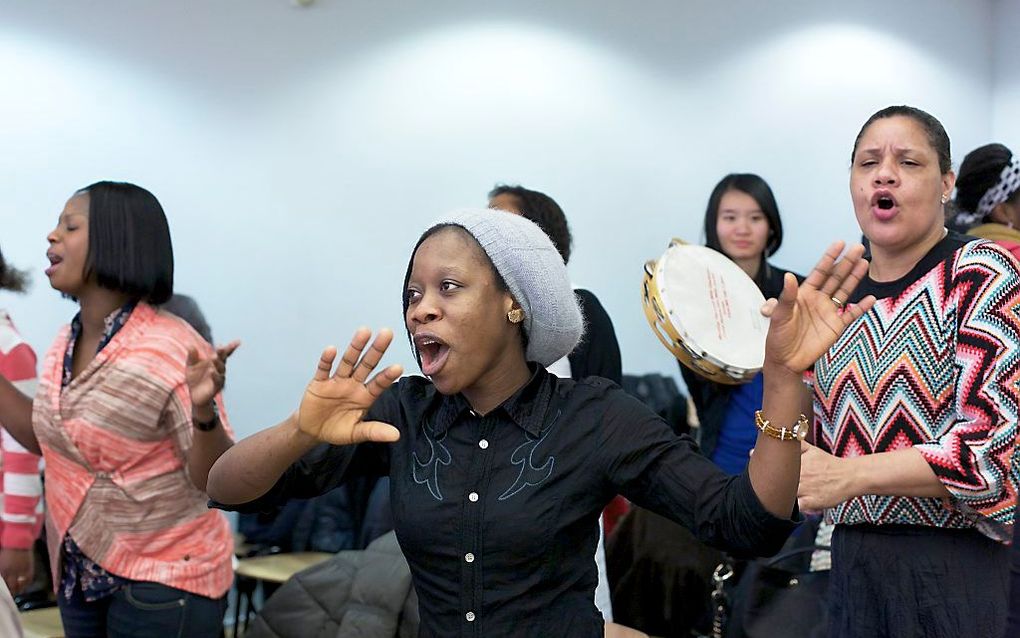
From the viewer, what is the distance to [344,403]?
1.70 meters

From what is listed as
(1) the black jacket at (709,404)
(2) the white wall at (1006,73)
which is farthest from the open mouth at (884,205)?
(2) the white wall at (1006,73)

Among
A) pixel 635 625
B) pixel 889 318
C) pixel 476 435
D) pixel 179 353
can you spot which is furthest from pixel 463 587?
pixel 635 625

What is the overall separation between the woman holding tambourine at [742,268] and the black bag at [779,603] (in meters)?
0.78

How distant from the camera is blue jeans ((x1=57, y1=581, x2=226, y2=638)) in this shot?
2.68m

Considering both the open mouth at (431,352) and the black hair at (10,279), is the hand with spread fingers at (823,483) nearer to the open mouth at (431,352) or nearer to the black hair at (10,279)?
the open mouth at (431,352)

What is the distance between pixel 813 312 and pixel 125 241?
6.42 feet

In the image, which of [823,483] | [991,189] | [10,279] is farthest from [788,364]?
[10,279]

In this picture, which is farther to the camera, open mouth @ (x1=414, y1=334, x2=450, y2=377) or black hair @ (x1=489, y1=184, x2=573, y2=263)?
black hair @ (x1=489, y1=184, x2=573, y2=263)

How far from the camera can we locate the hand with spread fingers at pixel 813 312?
64.3 inches

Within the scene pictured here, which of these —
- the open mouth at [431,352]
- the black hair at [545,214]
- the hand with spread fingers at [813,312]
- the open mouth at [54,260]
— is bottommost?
the open mouth at [431,352]

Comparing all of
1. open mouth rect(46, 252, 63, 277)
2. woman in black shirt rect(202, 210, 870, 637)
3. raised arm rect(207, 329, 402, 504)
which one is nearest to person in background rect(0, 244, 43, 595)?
open mouth rect(46, 252, 63, 277)

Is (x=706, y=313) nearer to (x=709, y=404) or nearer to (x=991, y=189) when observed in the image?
(x=709, y=404)

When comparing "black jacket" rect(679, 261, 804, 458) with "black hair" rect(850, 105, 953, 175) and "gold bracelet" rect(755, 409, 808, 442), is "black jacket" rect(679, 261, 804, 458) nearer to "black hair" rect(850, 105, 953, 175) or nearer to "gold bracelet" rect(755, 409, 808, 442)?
"black hair" rect(850, 105, 953, 175)

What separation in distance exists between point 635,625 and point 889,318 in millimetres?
1914
